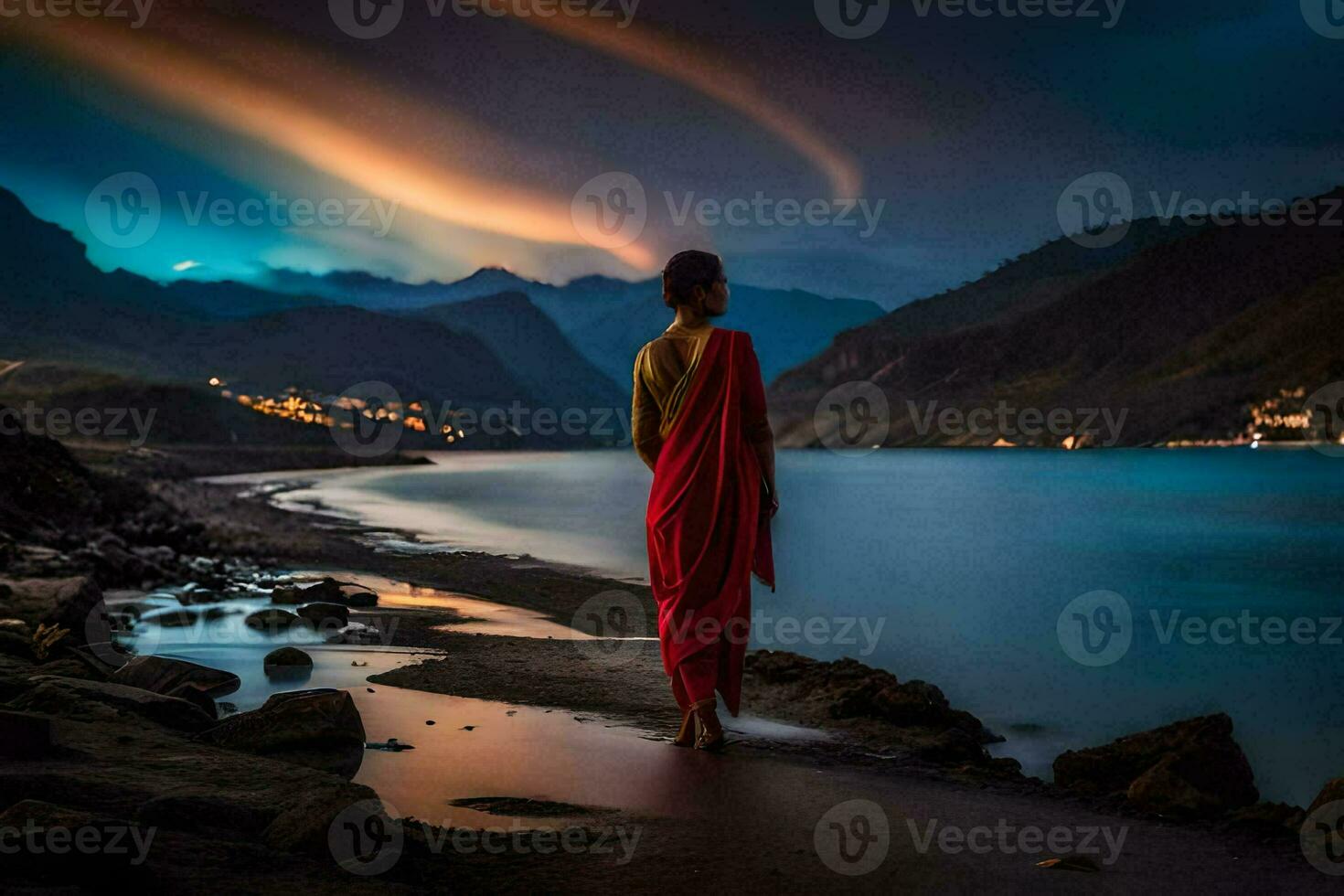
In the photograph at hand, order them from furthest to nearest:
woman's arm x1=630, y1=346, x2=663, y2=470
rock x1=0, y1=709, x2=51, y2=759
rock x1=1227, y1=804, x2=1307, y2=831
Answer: woman's arm x1=630, y1=346, x2=663, y2=470 < rock x1=1227, y1=804, x2=1307, y2=831 < rock x1=0, y1=709, x2=51, y2=759

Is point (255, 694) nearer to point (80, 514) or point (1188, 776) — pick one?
point (1188, 776)

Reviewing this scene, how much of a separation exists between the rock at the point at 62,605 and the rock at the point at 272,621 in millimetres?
1729

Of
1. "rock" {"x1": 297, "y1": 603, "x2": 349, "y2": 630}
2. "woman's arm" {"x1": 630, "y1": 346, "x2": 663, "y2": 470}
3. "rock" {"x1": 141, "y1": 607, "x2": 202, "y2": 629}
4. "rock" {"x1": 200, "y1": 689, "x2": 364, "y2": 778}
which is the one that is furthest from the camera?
"rock" {"x1": 297, "y1": 603, "x2": 349, "y2": 630}

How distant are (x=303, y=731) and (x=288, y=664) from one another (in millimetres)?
2712

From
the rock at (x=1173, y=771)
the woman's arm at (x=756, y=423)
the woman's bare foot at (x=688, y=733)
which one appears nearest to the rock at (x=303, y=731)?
the woman's bare foot at (x=688, y=733)

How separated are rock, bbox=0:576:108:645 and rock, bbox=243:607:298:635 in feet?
5.67

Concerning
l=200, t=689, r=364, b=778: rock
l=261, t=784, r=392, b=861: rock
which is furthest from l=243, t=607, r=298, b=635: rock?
l=261, t=784, r=392, b=861: rock

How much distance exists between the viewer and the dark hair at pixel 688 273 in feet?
21.2

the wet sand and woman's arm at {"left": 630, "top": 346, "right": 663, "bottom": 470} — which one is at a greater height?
woman's arm at {"left": 630, "top": 346, "right": 663, "bottom": 470}

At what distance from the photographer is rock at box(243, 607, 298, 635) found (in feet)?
34.2

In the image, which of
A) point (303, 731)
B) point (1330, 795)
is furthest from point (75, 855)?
point (1330, 795)

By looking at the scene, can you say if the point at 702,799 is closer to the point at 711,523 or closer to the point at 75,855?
the point at 711,523


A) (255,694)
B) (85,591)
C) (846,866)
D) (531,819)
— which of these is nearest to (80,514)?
(85,591)

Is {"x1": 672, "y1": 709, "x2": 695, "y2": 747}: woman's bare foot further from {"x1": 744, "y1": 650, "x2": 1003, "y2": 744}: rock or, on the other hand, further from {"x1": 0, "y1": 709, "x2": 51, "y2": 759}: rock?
{"x1": 0, "y1": 709, "x2": 51, "y2": 759}: rock
